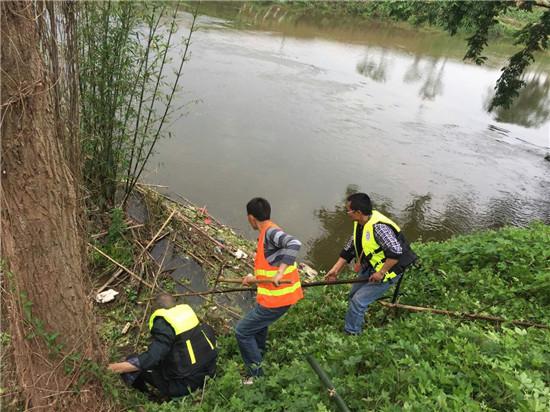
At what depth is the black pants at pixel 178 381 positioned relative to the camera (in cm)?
347

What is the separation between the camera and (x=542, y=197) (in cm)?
1122

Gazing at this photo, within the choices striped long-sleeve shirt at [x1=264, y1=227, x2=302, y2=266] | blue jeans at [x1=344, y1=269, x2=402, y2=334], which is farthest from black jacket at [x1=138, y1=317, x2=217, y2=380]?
blue jeans at [x1=344, y1=269, x2=402, y2=334]

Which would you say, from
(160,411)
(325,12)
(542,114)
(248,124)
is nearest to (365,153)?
(248,124)

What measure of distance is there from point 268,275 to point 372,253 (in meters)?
1.04

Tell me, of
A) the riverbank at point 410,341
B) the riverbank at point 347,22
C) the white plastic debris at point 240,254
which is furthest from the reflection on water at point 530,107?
the white plastic debris at point 240,254

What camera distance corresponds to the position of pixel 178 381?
3.46 meters

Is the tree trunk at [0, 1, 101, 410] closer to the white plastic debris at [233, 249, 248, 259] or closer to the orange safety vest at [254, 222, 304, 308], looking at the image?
the orange safety vest at [254, 222, 304, 308]

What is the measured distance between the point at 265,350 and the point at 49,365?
1.88 m

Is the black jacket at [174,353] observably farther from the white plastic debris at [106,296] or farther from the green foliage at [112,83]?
the green foliage at [112,83]

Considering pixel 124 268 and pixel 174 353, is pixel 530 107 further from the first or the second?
pixel 174 353

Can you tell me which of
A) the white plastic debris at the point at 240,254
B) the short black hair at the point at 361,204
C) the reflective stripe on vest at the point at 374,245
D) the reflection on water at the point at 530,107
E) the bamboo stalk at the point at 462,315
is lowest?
the white plastic debris at the point at 240,254

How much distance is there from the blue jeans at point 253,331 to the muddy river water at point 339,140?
137 inches

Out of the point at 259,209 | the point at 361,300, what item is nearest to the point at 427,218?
the point at 361,300

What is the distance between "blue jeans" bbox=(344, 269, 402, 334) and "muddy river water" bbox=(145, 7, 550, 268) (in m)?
2.99
